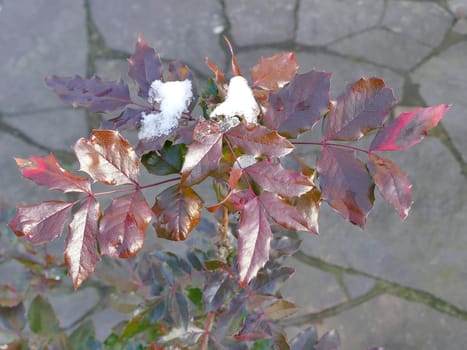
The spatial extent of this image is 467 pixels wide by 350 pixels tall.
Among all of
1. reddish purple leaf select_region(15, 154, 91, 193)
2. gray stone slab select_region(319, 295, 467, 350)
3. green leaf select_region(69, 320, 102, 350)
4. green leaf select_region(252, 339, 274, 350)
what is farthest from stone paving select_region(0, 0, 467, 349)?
reddish purple leaf select_region(15, 154, 91, 193)

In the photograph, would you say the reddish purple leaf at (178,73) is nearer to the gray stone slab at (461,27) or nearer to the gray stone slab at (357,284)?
the gray stone slab at (357,284)

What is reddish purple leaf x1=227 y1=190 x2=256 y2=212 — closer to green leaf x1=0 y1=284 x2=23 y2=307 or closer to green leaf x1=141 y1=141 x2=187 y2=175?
green leaf x1=141 y1=141 x2=187 y2=175

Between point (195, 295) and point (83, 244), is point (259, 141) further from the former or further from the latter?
point (195, 295)

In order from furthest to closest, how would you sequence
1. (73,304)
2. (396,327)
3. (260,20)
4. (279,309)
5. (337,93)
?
1. (260,20)
2. (337,93)
3. (73,304)
4. (396,327)
5. (279,309)

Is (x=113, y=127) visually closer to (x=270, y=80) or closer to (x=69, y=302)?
(x=270, y=80)

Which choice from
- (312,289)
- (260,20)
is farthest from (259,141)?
(260,20)

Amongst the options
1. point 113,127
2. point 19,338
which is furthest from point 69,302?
point 113,127

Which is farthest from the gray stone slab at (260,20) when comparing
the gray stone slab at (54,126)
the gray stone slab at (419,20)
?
the gray stone slab at (54,126)
